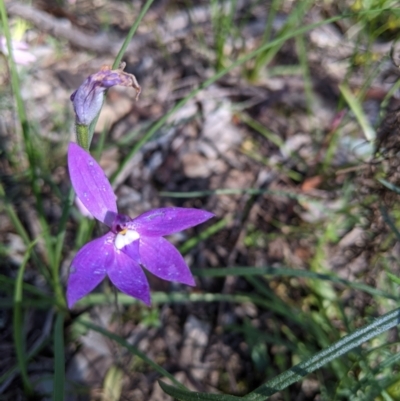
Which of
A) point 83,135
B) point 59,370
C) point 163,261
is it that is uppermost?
point 83,135

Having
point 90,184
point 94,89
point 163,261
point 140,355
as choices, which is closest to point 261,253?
point 140,355

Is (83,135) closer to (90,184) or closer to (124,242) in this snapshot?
(90,184)

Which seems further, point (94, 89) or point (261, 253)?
point (261, 253)

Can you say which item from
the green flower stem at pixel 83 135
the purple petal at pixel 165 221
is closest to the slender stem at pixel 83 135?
the green flower stem at pixel 83 135

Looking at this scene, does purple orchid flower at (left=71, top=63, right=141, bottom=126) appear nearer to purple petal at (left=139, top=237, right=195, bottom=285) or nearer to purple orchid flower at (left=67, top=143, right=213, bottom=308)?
purple orchid flower at (left=67, top=143, right=213, bottom=308)

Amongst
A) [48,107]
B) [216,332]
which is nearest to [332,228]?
[216,332]

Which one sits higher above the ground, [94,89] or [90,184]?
[94,89]

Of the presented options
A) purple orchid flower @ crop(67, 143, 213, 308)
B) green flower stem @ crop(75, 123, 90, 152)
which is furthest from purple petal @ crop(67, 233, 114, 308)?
green flower stem @ crop(75, 123, 90, 152)

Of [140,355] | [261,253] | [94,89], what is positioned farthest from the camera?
[261,253]
